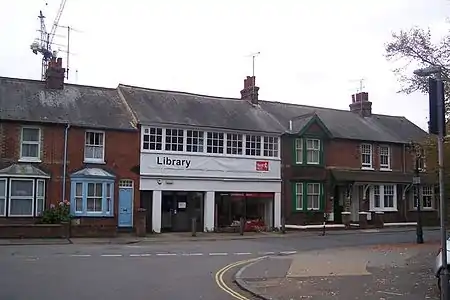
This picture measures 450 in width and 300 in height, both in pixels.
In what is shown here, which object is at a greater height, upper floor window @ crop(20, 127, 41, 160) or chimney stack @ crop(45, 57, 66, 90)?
chimney stack @ crop(45, 57, 66, 90)

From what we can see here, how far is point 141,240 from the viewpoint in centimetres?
2677

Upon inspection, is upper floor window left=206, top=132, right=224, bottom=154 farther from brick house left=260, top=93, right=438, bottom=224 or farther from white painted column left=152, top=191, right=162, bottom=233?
Answer: brick house left=260, top=93, right=438, bottom=224

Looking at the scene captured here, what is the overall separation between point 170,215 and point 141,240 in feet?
17.1

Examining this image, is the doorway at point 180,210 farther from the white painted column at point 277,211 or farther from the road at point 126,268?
the road at point 126,268

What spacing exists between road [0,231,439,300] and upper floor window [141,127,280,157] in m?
7.39

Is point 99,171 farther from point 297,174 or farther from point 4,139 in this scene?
point 297,174

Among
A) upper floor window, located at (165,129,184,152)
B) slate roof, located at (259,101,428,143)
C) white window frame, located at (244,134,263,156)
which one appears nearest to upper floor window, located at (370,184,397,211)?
slate roof, located at (259,101,428,143)

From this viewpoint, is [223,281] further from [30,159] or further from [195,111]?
[195,111]

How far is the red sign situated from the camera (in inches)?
1345

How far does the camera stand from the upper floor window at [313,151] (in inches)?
1417

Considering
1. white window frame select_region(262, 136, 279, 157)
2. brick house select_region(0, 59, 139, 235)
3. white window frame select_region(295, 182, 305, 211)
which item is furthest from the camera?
white window frame select_region(295, 182, 305, 211)

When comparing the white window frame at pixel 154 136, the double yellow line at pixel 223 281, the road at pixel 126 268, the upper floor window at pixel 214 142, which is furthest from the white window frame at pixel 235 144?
the double yellow line at pixel 223 281

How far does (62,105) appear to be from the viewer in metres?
30.4

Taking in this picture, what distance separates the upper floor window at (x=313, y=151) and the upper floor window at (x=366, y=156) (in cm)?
403
